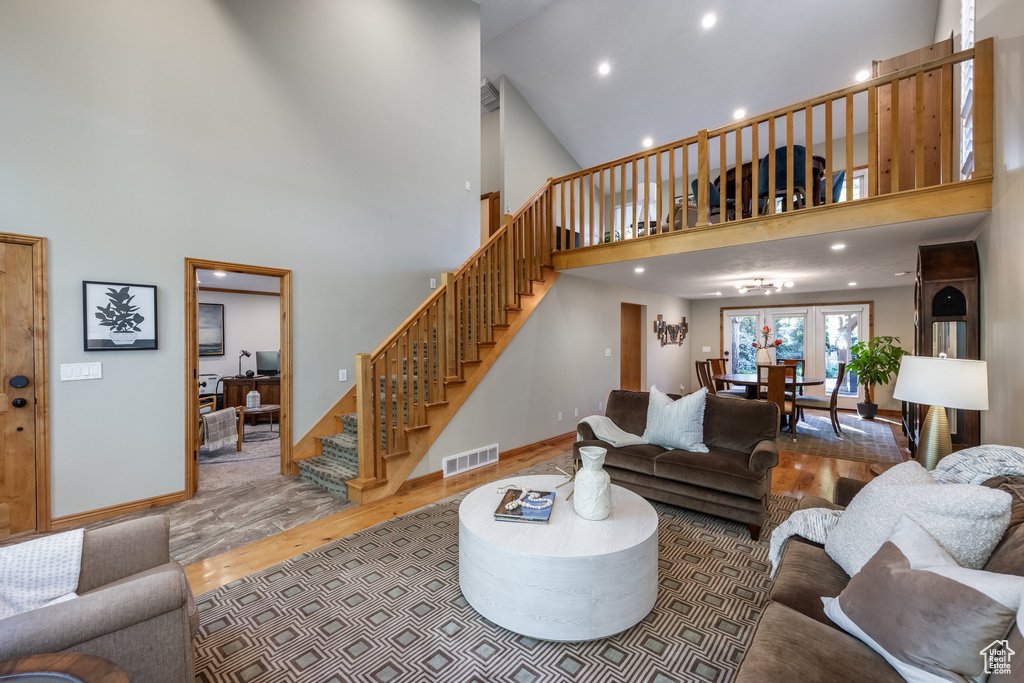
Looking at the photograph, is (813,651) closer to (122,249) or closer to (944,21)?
(122,249)

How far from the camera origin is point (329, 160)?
4.32 meters

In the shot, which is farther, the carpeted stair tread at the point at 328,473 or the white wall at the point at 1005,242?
the carpeted stair tread at the point at 328,473

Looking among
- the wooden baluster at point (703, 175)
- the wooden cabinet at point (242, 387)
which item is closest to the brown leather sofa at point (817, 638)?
the wooden baluster at point (703, 175)

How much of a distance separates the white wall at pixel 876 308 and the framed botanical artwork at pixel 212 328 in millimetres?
9495

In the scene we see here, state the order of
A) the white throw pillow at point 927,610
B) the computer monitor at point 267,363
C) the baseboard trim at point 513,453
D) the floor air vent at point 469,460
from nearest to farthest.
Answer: the white throw pillow at point 927,610 < the baseboard trim at point 513,453 < the floor air vent at point 469,460 < the computer monitor at point 267,363

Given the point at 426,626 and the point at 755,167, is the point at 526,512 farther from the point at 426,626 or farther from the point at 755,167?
the point at 755,167

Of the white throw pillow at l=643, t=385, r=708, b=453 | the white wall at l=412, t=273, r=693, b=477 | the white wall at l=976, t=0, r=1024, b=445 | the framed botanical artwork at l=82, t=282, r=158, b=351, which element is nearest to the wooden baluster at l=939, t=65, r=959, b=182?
the white wall at l=976, t=0, r=1024, b=445

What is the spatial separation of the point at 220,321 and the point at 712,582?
25.1ft

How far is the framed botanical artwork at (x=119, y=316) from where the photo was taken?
3.02 m

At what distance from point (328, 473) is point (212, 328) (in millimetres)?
4760

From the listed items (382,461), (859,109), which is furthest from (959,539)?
(859,109)

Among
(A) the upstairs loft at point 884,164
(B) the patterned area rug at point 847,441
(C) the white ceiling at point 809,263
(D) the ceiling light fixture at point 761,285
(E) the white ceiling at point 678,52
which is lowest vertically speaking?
(B) the patterned area rug at point 847,441

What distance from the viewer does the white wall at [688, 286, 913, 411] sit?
23.2 ft

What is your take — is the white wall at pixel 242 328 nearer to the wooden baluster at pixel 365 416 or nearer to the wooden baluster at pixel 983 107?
the wooden baluster at pixel 365 416
